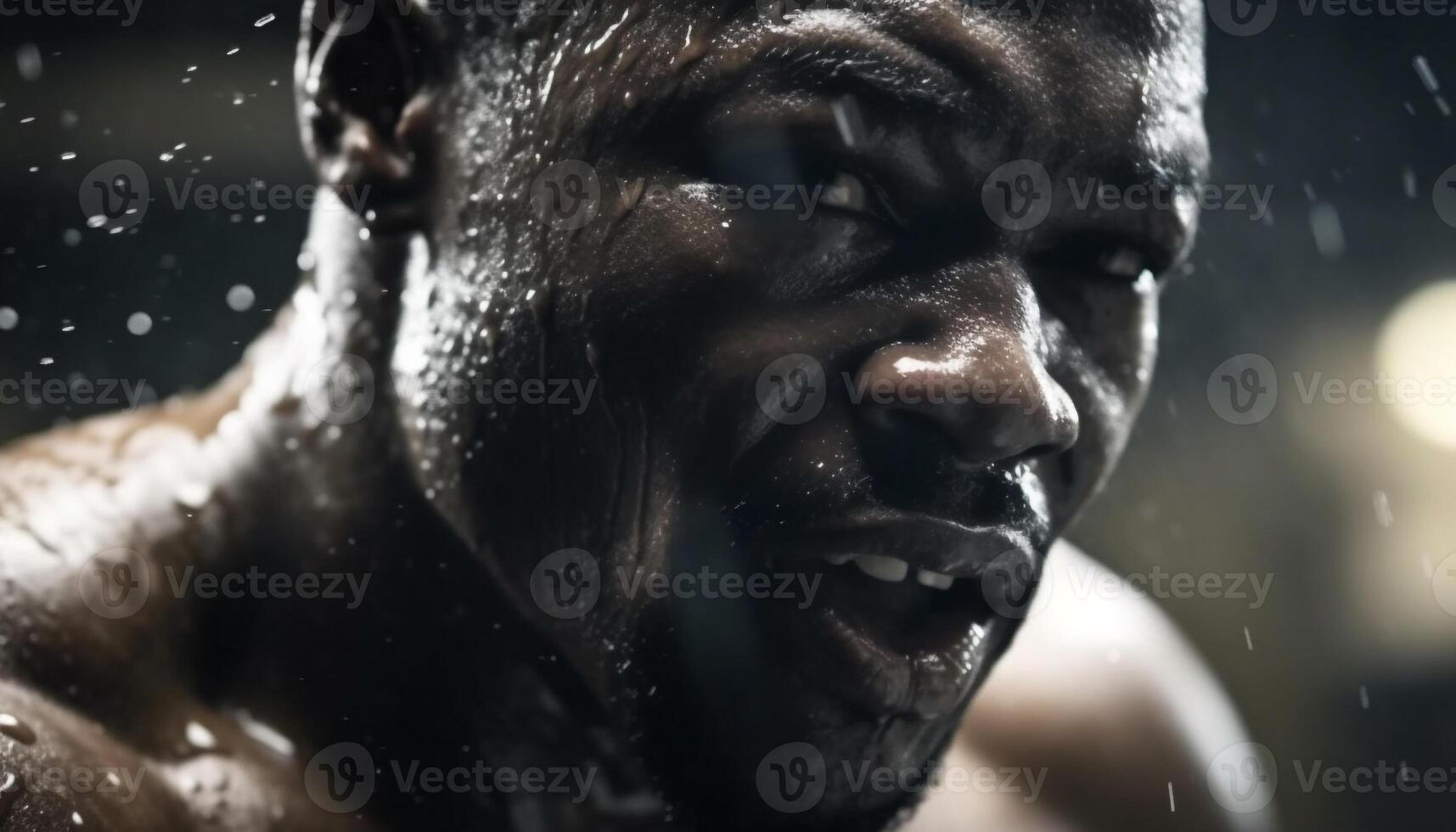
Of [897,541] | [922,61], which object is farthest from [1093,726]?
[922,61]

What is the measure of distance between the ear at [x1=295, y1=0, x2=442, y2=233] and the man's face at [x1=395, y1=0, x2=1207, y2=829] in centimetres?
7

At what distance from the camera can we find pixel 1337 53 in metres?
1.81

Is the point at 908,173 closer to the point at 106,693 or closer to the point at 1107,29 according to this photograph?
the point at 1107,29

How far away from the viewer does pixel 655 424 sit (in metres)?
0.81

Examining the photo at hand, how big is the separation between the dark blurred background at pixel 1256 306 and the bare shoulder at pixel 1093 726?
455mm

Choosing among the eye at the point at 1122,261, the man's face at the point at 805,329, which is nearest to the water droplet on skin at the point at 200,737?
the man's face at the point at 805,329

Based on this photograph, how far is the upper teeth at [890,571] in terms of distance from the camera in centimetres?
81

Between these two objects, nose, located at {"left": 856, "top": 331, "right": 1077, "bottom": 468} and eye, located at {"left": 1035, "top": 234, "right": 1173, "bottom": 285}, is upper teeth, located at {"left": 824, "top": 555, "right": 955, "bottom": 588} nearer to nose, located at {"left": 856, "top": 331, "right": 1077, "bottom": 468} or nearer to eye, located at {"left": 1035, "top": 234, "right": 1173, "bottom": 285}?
nose, located at {"left": 856, "top": 331, "right": 1077, "bottom": 468}

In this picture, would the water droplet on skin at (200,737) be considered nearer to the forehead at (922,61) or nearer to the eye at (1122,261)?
the forehead at (922,61)

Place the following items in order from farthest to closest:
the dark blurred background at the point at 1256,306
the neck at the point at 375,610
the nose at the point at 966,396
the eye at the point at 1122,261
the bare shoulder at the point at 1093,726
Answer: the dark blurred background at the point at 1256,306 → the bare shoulder at the point at 1093,726 → the neck at the point at 375,610 → the eye at the point at 1122,261 → the nose at the point at 966,396

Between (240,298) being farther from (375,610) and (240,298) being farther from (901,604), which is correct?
(901,604)

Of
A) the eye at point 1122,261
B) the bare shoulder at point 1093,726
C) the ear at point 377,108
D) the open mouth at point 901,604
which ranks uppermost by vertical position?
the ear at point 377,108

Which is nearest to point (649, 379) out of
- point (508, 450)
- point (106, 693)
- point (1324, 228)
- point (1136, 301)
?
point (508, 450)

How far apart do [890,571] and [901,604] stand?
1.0 inches
